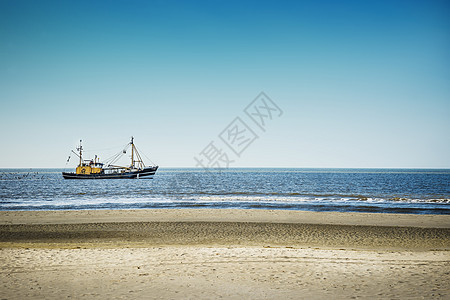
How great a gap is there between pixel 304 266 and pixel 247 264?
156 cm

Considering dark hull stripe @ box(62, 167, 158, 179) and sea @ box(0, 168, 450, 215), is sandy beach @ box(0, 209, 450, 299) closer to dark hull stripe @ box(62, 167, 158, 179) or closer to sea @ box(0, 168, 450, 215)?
sea @ box(0, 168, 450, 215)

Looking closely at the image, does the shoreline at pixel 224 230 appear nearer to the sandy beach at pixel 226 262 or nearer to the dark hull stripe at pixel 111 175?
the sandy beach at pixel 226 262

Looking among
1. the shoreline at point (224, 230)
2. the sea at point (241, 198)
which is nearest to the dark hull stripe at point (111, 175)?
the sea at point (241, 198)

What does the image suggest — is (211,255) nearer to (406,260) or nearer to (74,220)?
(406,260)

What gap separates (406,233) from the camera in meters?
15.1

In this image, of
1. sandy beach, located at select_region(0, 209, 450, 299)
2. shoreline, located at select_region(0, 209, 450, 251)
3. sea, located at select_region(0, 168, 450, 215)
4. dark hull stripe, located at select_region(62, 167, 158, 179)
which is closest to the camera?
sandy beach, located at select_region(0, 209, 450, 299)

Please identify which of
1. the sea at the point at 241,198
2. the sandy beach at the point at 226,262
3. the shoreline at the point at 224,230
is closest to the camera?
the sandy beach at the point at 226,262

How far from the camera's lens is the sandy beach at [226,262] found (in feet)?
22.2

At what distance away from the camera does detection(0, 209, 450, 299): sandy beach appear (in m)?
6.76

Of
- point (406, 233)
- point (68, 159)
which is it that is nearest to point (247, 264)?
point (406, 233)

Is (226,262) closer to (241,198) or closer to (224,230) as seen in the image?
(224,230)

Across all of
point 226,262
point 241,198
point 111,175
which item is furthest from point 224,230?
point 111,175

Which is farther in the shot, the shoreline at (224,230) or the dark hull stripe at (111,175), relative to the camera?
the dark hull stripe at (111,175)

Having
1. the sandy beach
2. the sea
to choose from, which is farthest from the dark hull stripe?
the sandy beach
